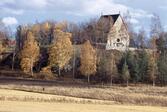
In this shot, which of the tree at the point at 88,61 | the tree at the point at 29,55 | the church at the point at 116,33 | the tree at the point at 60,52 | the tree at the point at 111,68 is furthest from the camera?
the church at the point at 116,33

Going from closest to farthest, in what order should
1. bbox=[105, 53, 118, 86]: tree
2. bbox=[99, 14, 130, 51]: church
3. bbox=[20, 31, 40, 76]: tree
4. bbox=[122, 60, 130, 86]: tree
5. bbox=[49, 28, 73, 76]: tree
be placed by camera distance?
bbox=[122, 60, 130, 86]: tree
bbox=[105, 53, 118, 86]: tree
bbox=[49, 28, 73, 76]: tree
bbox=[20, 31, 40, 76]: tree
bbox=[99, 14, 130, 51]: church

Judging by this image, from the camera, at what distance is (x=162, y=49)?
389 ft

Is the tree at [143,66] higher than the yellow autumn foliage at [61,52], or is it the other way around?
the yellow autumn foliage at [61,52]

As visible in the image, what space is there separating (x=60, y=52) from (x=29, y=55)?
759cm

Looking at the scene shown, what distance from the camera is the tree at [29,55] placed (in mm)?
114688

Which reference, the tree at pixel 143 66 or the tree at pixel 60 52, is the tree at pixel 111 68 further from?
the tree at pixel 60 52

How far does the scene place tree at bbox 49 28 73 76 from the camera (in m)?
114

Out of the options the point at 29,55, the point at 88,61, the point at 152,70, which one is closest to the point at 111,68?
the point at 88,61

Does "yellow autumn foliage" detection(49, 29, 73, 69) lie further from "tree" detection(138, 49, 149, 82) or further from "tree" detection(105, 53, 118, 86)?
"tree" detection(138, 49, 149, 82)

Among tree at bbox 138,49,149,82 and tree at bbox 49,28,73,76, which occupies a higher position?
tree at bbox 49,28,73,76

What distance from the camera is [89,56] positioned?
110438 millimetres

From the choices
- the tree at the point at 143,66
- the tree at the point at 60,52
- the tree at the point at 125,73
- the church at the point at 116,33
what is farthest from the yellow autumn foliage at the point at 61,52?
the tree at the point at 143,66

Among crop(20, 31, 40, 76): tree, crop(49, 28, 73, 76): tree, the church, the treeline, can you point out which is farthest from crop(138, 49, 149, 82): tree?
crop(20, 31, 40, 76): tree

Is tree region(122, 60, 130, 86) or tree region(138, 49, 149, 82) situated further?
tree region(138, 49, 149, 82)
